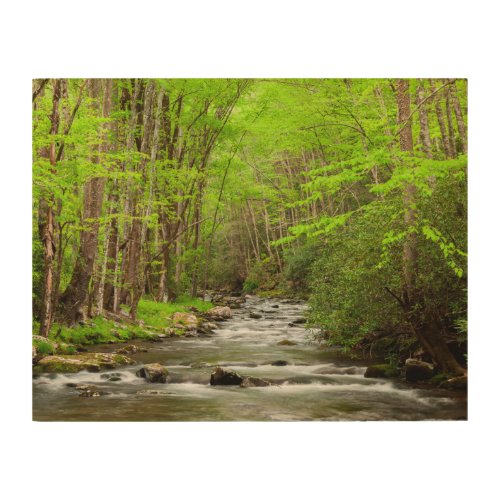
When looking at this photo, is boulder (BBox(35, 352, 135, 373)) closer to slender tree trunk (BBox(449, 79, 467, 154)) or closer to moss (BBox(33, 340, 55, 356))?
moss (BBox(33, 340, 55, 356))

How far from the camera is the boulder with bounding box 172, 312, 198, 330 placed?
8.30 m

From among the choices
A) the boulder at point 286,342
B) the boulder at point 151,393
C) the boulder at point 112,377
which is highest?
the boulder at point 286,342

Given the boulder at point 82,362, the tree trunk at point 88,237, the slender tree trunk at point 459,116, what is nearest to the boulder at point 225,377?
the boulder at point 82,362

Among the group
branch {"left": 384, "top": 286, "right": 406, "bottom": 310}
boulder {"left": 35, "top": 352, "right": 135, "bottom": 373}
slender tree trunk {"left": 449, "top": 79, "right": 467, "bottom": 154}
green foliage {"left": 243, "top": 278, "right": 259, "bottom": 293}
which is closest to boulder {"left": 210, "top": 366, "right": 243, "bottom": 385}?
boulder {"left": 35, "top": 352, "right": 135, "bottom": 373}

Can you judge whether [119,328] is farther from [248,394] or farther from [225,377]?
[248,394]

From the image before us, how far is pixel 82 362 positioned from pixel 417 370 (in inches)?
140

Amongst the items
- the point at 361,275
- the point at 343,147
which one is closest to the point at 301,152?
the point at 343,147

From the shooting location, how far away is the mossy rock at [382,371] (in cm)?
631

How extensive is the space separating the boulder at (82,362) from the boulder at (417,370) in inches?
115

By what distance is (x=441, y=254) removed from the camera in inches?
245

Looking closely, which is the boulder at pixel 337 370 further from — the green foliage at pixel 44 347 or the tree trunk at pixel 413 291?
the green foliage at pixel 44 347

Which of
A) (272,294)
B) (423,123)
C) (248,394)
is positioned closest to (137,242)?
(272,294)
